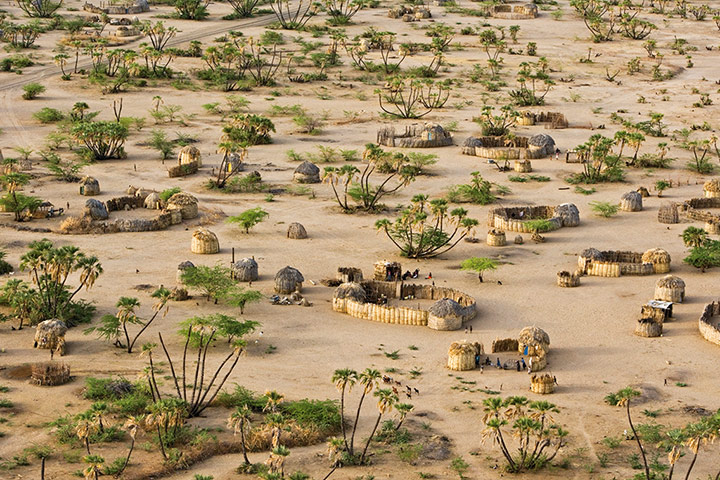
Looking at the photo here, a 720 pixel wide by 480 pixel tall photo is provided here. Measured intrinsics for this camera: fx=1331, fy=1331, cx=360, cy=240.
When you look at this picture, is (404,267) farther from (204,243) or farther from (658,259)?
(658,259)

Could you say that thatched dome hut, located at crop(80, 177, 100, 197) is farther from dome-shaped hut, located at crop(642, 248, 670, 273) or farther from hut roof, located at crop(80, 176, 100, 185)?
dome-shaped hut, located at crop(642, 248, 670, 273)

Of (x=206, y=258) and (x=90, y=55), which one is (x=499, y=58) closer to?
(x=90, y=55)

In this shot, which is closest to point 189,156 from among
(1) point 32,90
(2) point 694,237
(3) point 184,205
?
(3) point 184,205

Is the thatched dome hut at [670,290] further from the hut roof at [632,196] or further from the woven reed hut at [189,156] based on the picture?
the woven reed hut at [189,156]

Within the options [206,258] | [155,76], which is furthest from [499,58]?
[206,258]

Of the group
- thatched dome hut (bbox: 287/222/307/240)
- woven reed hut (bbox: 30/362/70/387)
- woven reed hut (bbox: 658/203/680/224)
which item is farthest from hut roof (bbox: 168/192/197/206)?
woven reed hut (bbox: 658/203/680/224)

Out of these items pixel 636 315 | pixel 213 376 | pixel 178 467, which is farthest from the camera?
pixel 636 315
